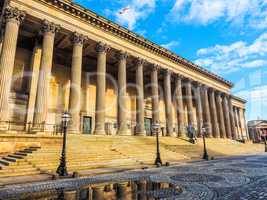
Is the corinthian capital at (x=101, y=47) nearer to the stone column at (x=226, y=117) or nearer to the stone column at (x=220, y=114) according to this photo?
the stone column at (x=220, y=114)

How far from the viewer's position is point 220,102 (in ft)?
145

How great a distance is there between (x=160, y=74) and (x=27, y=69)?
20439 mm

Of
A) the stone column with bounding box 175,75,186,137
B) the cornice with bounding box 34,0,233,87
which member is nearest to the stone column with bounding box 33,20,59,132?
the cornice with bounding box 34,0,233,87

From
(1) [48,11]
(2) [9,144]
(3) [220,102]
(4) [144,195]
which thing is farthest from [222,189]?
(3) [220,102]

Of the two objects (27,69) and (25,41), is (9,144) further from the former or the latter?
(25,41)

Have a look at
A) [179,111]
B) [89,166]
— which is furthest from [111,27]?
[89,166]

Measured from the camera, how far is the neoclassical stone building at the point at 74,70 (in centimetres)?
1883

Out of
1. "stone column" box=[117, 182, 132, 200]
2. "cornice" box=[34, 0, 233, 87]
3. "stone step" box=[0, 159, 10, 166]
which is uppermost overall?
"cornice" box=[34, 0, 233, 87]

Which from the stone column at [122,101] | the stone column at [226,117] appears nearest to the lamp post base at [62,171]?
the stone column at [122,101]

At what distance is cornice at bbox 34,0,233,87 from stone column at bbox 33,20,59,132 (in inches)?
99.0

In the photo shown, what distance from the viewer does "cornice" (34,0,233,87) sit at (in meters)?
21.7

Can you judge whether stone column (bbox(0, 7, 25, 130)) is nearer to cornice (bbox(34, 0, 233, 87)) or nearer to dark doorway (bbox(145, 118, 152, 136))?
cornice (bbox(34, 0, 233, 87))

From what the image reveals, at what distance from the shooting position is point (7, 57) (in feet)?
57.6

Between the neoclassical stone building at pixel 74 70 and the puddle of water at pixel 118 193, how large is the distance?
11432 millimetres
